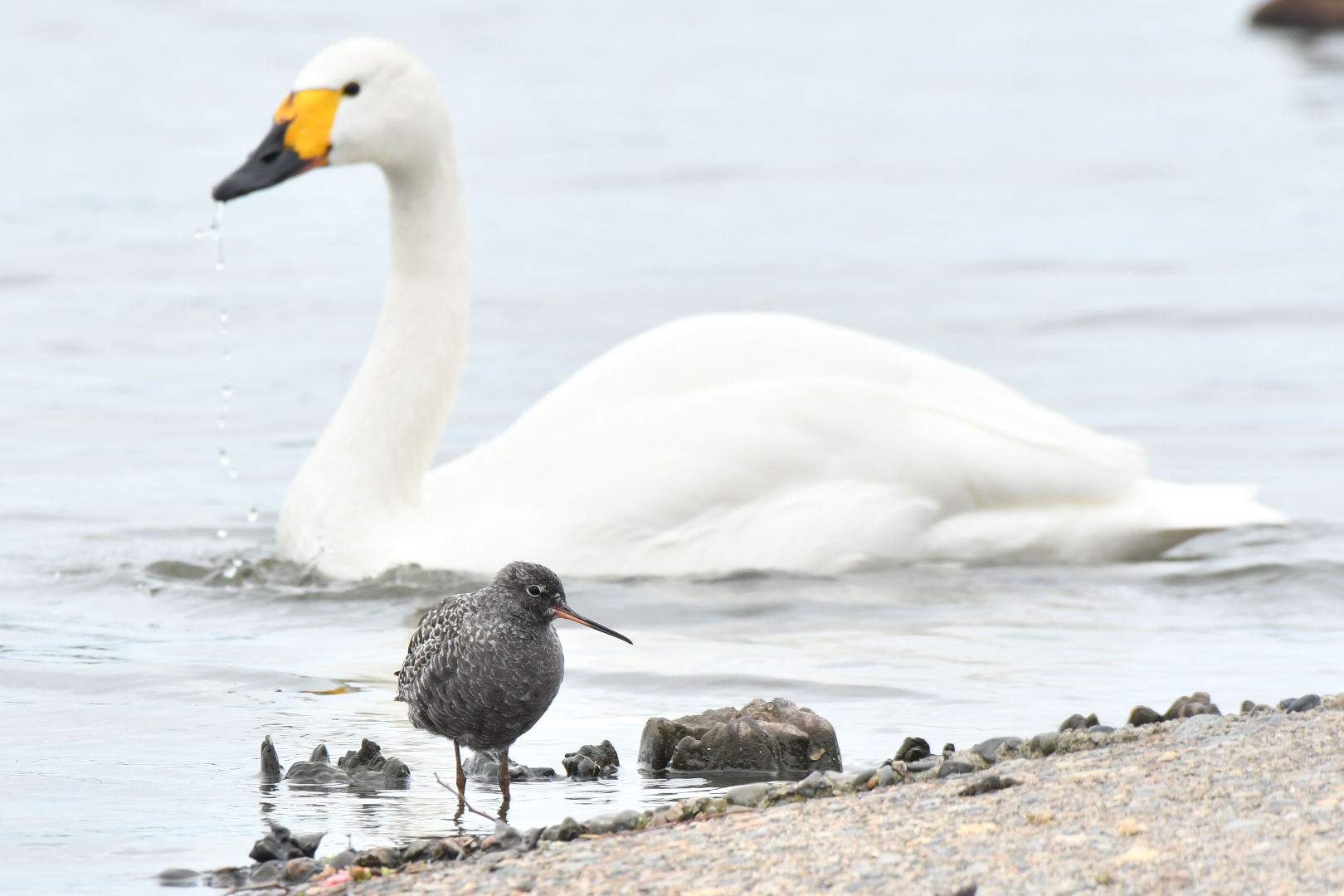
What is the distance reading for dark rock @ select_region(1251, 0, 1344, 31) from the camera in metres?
34.5

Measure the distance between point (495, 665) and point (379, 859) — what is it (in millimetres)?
710

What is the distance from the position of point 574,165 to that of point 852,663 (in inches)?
641

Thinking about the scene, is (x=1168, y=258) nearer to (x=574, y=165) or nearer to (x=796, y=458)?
(x=574, y=165)

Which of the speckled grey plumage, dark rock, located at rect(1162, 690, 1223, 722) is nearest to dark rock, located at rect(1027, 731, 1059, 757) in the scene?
dark rock, located at rect(1162, 690, 1223, 722)

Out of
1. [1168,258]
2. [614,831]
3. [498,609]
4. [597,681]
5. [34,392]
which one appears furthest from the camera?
[1168,258]

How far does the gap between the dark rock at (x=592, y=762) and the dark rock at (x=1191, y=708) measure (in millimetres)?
1475

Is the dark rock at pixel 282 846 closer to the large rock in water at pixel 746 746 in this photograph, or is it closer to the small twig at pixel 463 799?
the small twig at pixel 463 799

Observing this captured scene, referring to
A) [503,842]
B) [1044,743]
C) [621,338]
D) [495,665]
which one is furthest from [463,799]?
[621,338]

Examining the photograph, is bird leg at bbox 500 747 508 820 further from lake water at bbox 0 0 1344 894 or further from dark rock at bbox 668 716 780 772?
dark rock at bbox 668 716 780 772

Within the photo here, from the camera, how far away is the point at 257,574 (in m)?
8.65

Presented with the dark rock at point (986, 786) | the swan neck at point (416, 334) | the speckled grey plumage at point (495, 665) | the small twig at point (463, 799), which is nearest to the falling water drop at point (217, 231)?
the swan neck at point (416, 334)

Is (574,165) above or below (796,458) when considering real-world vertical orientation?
above

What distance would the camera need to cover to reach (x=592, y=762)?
568 centimetres

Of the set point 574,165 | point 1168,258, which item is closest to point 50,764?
point 1168,258
